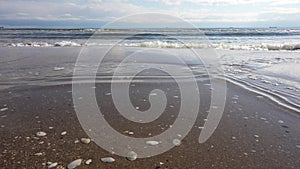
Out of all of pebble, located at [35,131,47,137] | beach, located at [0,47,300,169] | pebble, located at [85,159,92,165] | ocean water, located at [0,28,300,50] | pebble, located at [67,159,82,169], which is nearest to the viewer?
pebble, located at [67,159,82,169]

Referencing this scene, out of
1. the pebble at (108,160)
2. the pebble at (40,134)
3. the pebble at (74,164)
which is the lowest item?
the pebble at (108,160)

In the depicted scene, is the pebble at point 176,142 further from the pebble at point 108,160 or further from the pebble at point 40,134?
the pebble at point 40,134

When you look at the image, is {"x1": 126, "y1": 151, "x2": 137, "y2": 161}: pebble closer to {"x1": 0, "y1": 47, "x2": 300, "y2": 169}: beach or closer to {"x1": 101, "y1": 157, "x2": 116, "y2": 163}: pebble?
{"x1": 0, "y1": 47, "x2": 300, "y2": 169}: beach

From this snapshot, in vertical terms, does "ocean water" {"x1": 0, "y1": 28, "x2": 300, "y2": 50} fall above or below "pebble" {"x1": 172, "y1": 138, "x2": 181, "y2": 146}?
above

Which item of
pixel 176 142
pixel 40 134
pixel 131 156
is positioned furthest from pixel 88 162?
pixel 176 142

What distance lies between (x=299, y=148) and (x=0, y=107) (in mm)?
5325

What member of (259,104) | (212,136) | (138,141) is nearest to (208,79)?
(259,104)

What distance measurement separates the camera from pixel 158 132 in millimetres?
4203

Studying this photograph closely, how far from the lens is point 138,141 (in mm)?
3861

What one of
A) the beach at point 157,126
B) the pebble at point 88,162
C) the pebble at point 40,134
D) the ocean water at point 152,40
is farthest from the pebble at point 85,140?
the ocean water at point 152,40

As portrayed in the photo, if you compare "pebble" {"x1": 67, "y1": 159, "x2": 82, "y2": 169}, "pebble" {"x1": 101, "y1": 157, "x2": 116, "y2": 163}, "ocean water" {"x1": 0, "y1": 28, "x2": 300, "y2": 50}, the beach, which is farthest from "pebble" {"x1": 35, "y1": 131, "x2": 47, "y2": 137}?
"ocean water" {"x1": 0, "y1": 28, "x2": 300, "y2": 50}

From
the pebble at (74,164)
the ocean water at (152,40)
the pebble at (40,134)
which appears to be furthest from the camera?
the ocean water at (152,40)

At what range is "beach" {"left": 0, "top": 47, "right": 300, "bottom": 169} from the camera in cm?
330

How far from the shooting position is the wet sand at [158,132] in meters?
3.27
